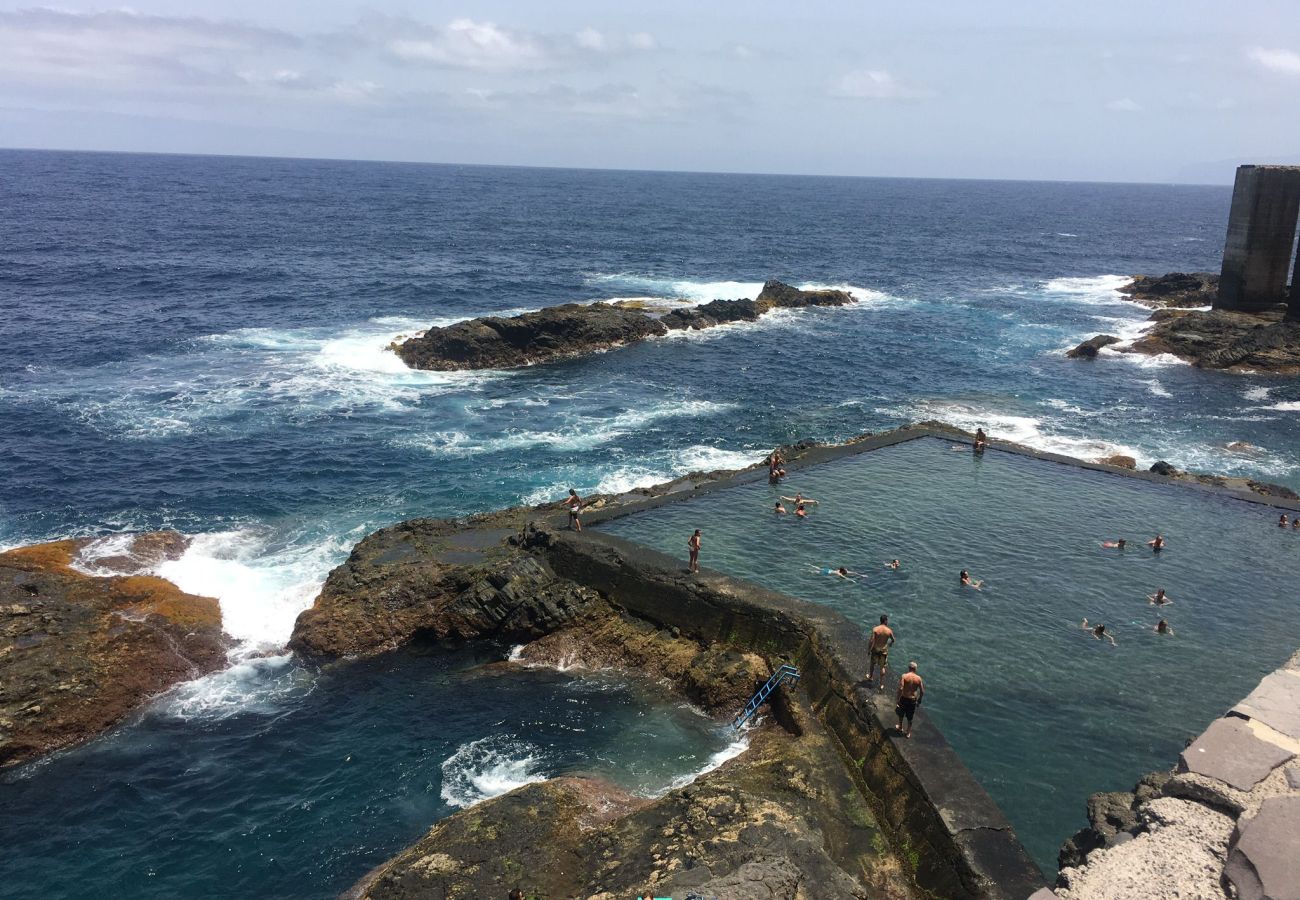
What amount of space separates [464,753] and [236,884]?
521 cm

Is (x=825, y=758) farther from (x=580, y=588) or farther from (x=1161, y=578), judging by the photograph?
(x=1161, y=578)

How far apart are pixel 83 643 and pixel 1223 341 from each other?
213 feet

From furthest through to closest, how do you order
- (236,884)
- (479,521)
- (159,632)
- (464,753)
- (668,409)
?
(668,409) → (479,521) → (159,632) → (464,753) → (236,884)

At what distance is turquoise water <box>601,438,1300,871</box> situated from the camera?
17.5 metres

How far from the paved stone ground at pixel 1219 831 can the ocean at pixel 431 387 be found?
71.9 feet

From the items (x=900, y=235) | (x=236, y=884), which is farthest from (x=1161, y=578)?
(x=900, y=235)

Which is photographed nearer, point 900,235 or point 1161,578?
point 1161,578

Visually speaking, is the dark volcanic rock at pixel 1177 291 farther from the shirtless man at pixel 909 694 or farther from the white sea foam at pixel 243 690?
the white sea foam at pixel 243 690

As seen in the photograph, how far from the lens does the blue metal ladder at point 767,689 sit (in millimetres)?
20047

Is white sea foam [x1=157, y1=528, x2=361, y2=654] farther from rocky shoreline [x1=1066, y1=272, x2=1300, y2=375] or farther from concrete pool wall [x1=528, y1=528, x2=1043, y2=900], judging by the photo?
rocky shoreline [x1=1066, y1=272, x2=1300, y2=375]

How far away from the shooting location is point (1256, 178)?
57.4 metres

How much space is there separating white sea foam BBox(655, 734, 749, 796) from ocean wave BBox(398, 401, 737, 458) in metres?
22.1

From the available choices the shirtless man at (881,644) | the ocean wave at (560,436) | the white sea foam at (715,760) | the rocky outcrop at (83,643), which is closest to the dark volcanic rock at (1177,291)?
the ocean wave at (560,436)

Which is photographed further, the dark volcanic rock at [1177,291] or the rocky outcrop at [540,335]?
the dark volcanic rock at [1177,291]
